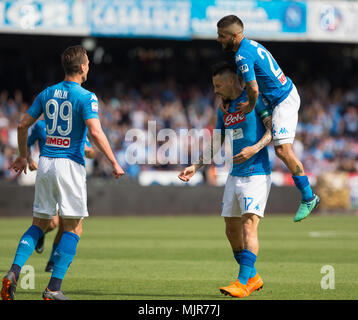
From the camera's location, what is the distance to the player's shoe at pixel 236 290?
747cm

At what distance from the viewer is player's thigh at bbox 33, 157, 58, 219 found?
724 centimetres

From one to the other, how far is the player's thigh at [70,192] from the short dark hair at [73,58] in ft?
3.02

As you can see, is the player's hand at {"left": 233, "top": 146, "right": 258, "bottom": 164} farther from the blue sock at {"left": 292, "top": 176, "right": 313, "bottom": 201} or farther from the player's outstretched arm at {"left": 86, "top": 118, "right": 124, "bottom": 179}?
the player's outstretched arm at {"left": 86, "top": 118, "right": 124, "bottom": 179}

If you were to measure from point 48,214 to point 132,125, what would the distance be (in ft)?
68.3

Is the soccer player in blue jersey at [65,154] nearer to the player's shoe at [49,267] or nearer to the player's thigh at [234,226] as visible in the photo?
the player's thigh at [234,226]

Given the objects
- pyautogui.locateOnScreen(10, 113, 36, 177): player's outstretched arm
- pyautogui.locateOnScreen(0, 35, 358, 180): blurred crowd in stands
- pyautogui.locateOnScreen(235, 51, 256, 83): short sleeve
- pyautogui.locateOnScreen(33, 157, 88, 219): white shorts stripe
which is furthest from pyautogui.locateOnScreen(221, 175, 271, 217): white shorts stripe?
pyautogui.locateOnScreen(0, 35, 358, 180): blurred crowd in stands

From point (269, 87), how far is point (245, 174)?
107 centimetres

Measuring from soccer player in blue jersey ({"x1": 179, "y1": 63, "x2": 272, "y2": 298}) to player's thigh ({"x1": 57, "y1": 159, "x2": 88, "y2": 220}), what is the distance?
136 centimetres

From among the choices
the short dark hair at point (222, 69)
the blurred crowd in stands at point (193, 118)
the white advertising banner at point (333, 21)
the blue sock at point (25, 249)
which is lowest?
the blue sock at point (25, 249)

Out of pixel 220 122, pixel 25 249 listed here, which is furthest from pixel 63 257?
pixel 220 122

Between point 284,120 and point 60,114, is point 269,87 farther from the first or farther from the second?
point 60,114

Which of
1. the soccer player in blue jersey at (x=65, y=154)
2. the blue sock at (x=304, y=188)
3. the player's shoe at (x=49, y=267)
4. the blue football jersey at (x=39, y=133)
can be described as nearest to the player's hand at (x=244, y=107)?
the blue sock at (x=304, y=188)

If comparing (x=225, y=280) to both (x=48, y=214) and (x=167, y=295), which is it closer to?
(x=167, y=295)

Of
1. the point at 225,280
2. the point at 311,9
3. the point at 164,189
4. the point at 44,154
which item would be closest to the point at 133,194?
the point at 164,189
